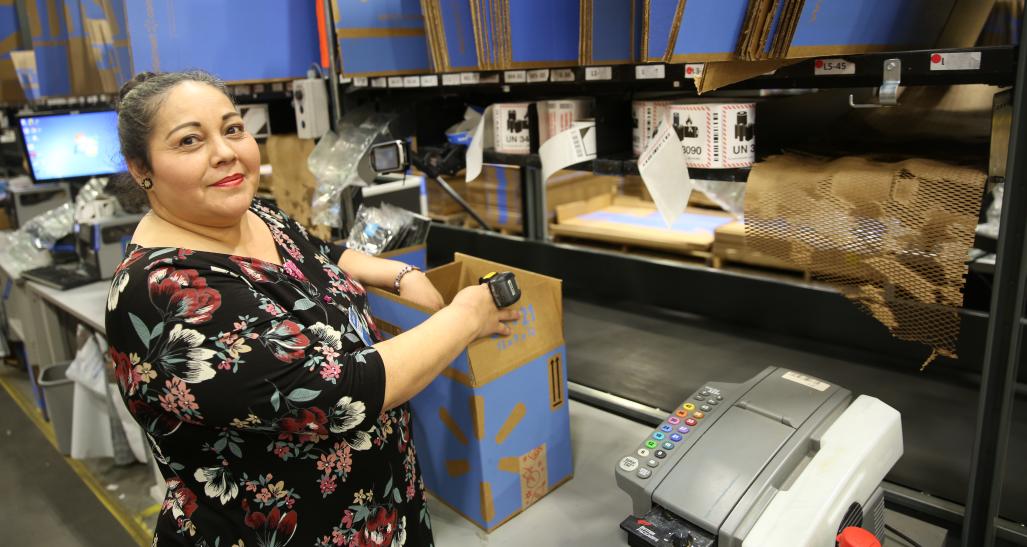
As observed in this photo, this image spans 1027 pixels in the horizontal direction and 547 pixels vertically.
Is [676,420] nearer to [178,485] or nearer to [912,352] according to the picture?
[178,485]

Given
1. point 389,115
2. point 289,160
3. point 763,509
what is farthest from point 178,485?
point 289,160

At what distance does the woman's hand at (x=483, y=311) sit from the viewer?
1.14 meters

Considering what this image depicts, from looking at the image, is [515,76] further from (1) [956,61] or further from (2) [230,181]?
(1) [956,61]

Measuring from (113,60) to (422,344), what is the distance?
275cm

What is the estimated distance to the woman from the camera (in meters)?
0.93

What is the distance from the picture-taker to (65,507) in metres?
2.72

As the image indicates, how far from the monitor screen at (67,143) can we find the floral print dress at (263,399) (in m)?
2.59

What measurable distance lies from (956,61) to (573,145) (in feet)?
2.25

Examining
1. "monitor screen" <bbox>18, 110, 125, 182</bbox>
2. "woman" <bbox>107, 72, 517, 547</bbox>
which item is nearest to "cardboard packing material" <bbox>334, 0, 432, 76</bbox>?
"woman" <bbox>107, 72, 517, 547</bbox>

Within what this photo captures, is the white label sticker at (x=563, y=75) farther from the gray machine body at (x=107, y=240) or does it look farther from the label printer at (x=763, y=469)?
the gray machine body at (x=107, y=240)

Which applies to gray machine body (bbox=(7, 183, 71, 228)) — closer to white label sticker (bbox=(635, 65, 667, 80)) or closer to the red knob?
white label sticker (bbox=(635, 65, 667, 80))

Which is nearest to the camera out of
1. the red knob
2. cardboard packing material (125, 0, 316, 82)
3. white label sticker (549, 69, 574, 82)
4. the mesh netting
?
the red knob

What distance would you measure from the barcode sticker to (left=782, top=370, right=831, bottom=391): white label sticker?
29.5 inches

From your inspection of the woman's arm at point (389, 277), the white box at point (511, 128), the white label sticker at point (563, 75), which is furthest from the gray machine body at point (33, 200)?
the white label sticker at point (563, 75)
